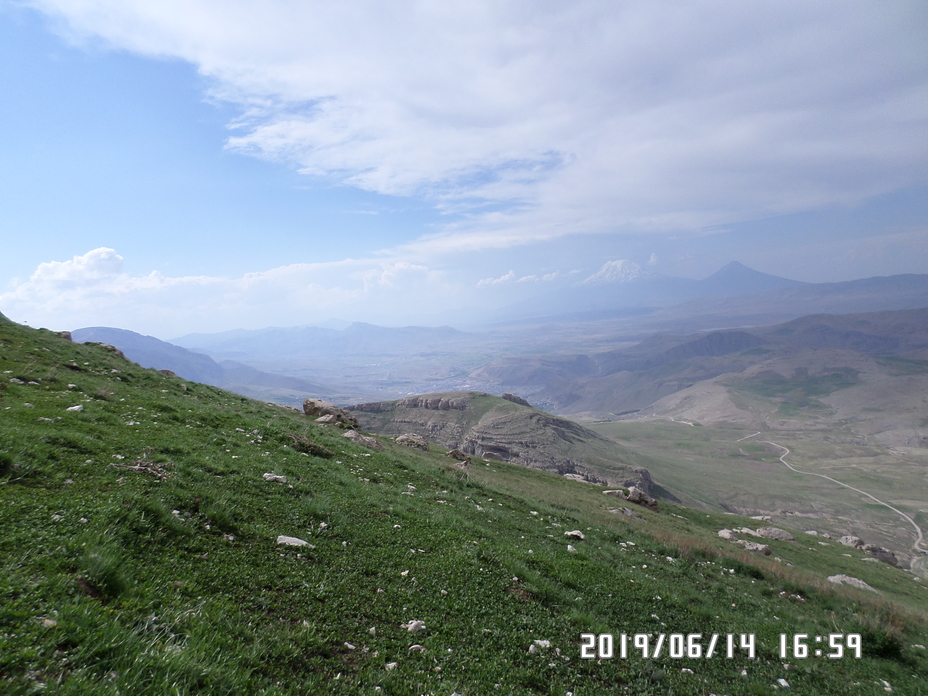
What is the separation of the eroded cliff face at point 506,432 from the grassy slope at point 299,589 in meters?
119

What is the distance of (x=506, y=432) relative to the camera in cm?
15950

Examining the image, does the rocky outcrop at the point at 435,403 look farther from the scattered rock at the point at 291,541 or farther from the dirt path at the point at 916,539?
the scattered rock at the point at 291,541

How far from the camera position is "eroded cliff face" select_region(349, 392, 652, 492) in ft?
445

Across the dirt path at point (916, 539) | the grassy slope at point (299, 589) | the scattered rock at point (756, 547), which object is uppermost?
the grassy slope at point (299, 589)

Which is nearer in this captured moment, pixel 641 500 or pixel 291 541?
pixel 291 541

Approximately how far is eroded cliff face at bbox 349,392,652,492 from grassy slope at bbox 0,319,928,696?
119 meters

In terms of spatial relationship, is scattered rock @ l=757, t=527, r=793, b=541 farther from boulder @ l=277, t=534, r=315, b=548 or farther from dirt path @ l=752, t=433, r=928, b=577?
boulder @ l=277, t=534, r=315, b=548

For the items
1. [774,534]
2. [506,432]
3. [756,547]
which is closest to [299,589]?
[756,547]

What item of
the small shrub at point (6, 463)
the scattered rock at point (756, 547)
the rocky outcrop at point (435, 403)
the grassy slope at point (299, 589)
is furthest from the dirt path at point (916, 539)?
the rocky outcrop at point (435, 403)

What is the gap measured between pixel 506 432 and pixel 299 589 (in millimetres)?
156330

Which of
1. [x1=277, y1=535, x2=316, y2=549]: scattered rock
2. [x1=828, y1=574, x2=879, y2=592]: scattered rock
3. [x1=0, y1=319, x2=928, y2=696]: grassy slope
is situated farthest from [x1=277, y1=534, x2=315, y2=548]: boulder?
[x1=828, y1=574, x2=879, y2=592]: scattered rock

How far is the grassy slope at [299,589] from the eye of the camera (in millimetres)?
4973

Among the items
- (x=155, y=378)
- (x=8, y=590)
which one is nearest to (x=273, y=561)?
(x=8, y=590)

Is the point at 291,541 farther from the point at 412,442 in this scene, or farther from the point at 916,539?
the point at 916,539
